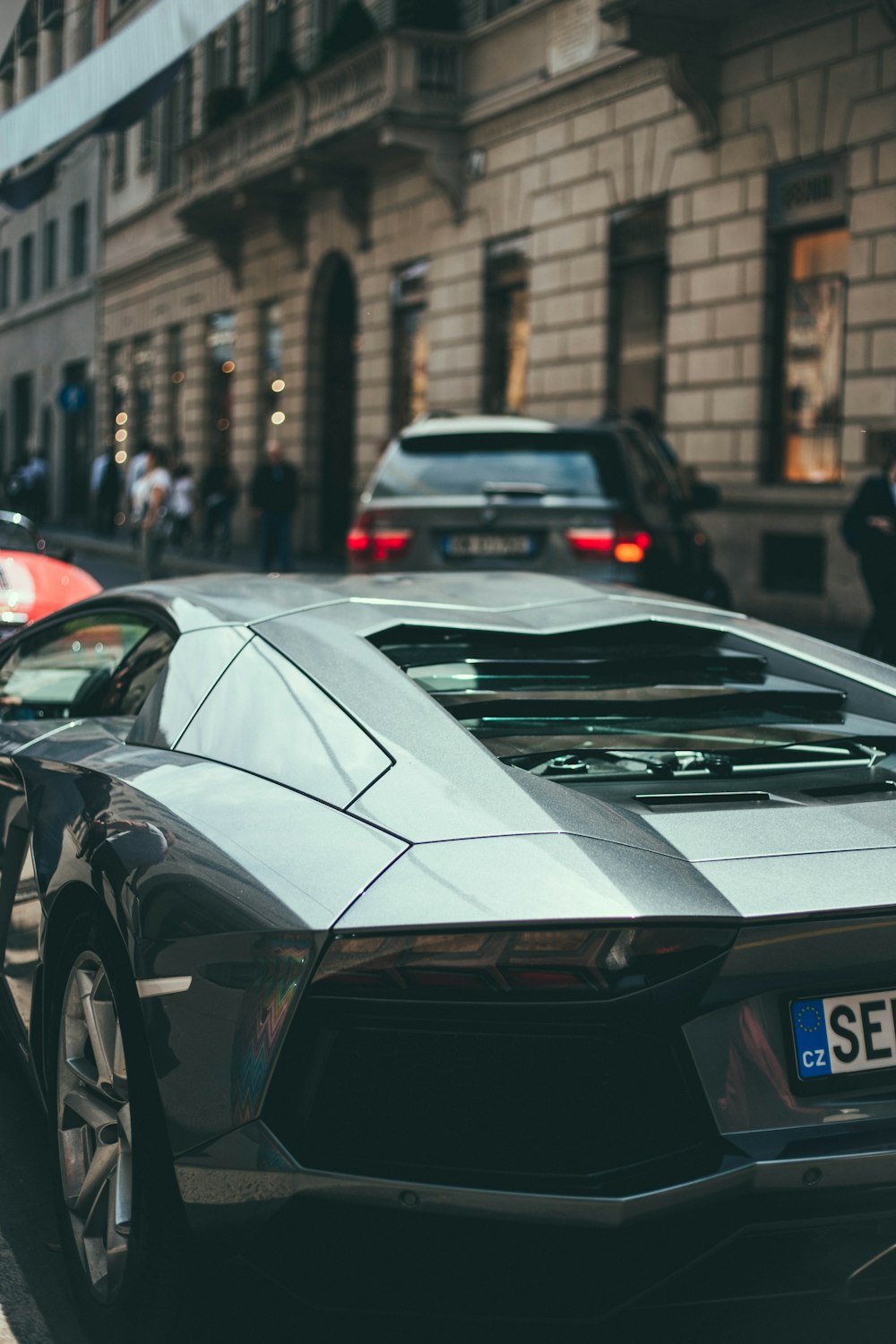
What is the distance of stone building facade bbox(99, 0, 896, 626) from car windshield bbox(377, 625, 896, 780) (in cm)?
1235

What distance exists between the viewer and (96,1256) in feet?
8.85

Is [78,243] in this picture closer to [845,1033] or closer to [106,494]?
[106,494]

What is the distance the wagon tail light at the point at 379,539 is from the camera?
10680 mm

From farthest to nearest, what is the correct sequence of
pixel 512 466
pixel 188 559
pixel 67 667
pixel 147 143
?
pixel 147 143 → pixel 188 559 → pixel 512 466 → pixel 67 667

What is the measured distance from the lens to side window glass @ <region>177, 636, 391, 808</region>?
2.60 metres

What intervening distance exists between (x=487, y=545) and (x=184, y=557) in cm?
1858

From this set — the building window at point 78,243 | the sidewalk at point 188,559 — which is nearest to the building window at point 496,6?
the sidewalk at point 188,559

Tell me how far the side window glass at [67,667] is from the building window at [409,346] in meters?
18.5

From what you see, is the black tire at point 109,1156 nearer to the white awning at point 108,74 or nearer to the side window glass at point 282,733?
the side window glass at point 282,733

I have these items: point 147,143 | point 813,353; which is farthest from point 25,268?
point 813,353

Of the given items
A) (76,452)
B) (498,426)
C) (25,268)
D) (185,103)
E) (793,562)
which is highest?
(185,103)

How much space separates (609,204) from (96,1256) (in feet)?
58.8

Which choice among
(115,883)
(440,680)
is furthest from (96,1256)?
(440,680)

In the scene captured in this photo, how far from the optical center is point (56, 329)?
4572cm
